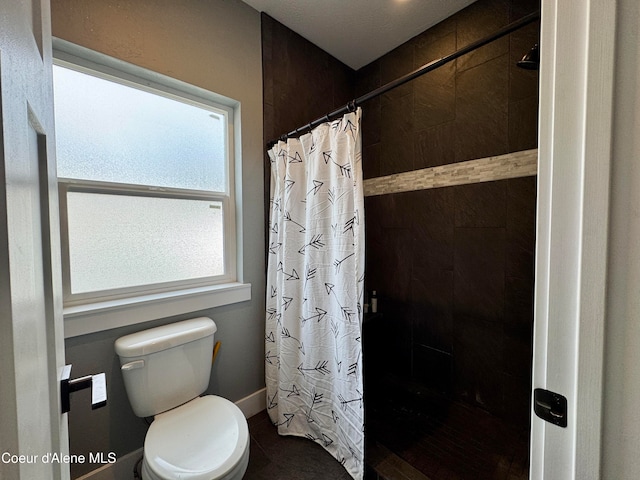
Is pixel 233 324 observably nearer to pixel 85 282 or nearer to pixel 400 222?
pixel 85 282

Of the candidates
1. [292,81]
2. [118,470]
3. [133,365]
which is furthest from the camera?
[292,81]

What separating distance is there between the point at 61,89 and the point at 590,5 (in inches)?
73.9

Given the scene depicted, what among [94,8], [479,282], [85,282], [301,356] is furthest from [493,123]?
[85,282]

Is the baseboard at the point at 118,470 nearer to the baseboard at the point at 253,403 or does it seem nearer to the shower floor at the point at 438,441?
the baseboard at the point at 253,403

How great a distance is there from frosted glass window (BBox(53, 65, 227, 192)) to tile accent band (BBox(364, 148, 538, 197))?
1.32 m

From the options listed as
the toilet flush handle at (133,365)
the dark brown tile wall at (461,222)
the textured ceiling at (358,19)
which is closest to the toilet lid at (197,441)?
the toilet flush handle at (133,365)

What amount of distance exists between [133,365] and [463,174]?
2.18 meters

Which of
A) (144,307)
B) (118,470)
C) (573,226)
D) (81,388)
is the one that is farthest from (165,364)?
(573,226)

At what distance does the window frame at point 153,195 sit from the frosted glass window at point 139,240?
33 millimetres

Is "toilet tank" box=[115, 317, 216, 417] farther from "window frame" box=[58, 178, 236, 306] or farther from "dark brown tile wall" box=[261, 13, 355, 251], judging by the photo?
"dark brown tile wall" box=[261, 13, 355, 251]

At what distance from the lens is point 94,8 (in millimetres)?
1189

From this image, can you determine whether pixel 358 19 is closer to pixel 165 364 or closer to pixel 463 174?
pixel 463 174

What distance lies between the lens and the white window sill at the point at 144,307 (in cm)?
115

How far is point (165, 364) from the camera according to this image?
4.08 feet
